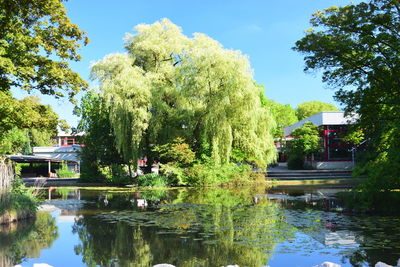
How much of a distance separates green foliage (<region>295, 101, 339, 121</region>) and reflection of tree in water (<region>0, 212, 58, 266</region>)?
211 feet

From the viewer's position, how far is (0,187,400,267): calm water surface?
7012 millimetres

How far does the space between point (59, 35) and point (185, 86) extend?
33.7 feet

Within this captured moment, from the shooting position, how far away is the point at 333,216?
11438 millimetres

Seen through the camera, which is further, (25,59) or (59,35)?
(59,35)

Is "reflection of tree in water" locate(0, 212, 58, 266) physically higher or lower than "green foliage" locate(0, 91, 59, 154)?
lower

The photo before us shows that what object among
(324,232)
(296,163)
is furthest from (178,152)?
(296,163)

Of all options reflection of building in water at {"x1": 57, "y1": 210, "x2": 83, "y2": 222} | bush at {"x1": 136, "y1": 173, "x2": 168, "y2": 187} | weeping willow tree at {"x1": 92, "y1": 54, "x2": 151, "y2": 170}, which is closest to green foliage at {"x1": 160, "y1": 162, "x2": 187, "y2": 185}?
bush at {"x1": 136, "y1": 173, "x2": 168, "y2": 187}

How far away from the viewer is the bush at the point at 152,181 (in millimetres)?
23620

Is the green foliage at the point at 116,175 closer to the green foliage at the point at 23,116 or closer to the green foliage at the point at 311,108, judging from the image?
the green foliage at the point at 23,116

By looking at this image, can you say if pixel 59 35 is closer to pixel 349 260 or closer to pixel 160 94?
pixel 160 94

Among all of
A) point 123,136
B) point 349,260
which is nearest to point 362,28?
point 349,260

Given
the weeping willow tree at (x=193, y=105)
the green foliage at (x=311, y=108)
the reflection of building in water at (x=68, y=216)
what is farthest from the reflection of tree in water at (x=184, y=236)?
the green foliage at (x=311, y=108)

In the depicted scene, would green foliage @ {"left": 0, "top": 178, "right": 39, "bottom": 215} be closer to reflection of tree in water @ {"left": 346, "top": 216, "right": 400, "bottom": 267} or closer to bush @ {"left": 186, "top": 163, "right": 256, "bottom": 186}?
reflection of tree in water @ {"left": 346, "top": 216, "right": 400, "bottom": 267}

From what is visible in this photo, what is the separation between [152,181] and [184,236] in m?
15.0
